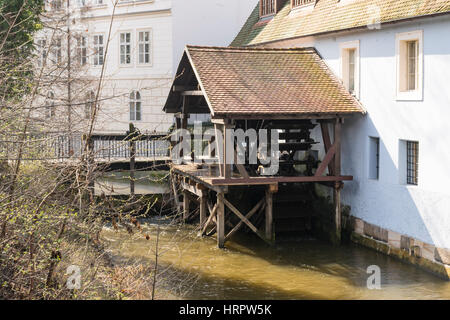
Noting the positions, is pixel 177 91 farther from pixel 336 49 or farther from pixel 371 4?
pixel 371 4

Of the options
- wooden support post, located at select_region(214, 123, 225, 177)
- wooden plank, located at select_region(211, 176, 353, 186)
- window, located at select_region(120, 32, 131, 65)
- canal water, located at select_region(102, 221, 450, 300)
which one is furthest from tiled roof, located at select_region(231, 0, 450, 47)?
window, located at select_region(120, 32, 131, 65)

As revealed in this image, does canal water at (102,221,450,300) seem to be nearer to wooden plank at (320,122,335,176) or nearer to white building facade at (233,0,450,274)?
white building facade at (233,0,450,274)

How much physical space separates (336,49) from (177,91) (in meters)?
4.54

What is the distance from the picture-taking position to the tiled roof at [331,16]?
48.0ft

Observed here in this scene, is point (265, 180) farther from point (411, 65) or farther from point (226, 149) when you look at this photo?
point (411, 65)

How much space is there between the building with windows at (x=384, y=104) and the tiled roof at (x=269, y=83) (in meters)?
0.04

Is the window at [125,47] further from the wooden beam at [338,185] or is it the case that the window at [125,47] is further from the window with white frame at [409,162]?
the window with white frame at [409,162]

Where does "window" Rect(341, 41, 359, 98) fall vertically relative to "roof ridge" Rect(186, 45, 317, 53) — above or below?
below

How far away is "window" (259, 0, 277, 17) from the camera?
23.6 m

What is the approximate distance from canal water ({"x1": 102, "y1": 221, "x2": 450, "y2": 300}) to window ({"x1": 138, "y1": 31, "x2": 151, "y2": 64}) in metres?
13.9

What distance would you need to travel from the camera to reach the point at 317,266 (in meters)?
15.3

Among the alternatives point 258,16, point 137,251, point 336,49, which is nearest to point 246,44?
A: point 258,16

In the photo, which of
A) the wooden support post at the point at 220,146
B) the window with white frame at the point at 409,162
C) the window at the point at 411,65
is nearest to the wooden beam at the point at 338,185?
the window with white frame at the point at 409,162
